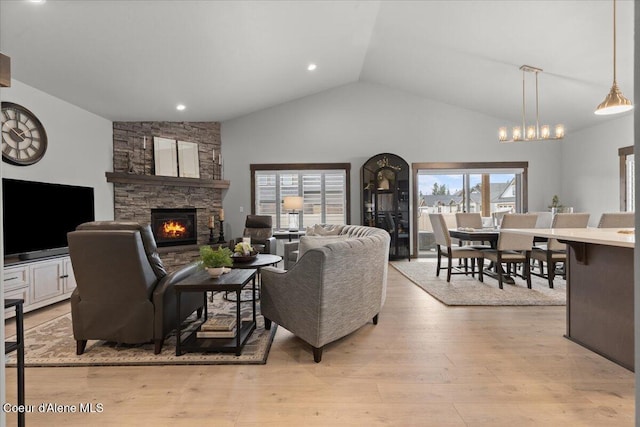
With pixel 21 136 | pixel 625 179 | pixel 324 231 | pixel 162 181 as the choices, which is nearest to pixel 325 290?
pixel 324 231

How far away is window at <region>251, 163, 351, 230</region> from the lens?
6.84m

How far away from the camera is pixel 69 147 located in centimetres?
455

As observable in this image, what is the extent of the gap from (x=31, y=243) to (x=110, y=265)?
211 cm

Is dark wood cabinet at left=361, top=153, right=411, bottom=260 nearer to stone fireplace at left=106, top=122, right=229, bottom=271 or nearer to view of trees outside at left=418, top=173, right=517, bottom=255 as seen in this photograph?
view of trees outside at left=418, top=173, right=517, bottom=255

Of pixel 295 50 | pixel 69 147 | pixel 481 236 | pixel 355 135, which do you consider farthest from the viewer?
pixel 355 135

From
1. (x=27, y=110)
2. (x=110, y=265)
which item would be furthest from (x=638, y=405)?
(x=27, y=110)

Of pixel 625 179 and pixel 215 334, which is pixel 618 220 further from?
pixel 215 334

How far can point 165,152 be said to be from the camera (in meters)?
6.00

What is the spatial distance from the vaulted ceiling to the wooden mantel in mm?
1047

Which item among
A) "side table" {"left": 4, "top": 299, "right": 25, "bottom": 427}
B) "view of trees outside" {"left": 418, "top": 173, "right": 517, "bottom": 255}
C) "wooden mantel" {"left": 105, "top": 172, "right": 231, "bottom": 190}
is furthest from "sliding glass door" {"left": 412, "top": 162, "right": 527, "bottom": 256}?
"side table" {"left": 4, "top": 299, "right": 25, "bottom": 427}

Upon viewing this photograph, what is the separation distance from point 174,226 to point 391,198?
4265mm

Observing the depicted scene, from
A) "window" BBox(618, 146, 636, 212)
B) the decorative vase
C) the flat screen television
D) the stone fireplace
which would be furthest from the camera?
the stone fireplace

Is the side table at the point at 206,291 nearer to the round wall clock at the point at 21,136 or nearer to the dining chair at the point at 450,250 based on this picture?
the round wall clock at the point at 21,136

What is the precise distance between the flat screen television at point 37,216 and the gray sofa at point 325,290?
2834mm
